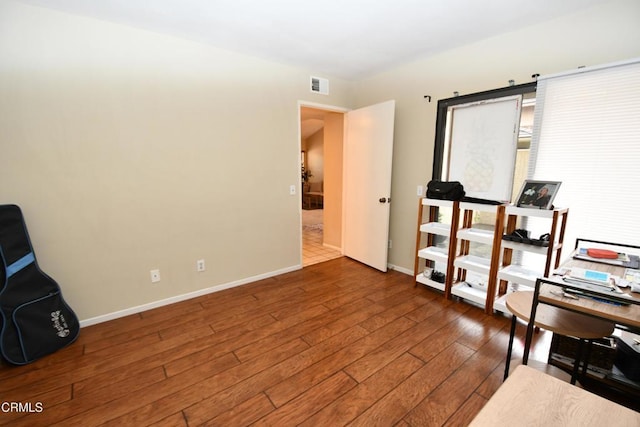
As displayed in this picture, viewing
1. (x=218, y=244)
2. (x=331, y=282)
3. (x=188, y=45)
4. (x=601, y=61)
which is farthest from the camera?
(x=331, y=282)

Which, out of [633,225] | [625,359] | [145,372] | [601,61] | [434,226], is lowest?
[145,372]

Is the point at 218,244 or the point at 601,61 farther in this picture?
the point at 218,244

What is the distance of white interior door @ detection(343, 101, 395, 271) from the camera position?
3.28 metres

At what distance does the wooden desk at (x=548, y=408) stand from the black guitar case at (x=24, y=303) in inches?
106

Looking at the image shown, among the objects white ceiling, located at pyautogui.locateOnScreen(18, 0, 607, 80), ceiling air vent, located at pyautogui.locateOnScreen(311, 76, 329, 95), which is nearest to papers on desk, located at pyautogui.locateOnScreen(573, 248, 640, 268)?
white ceiling, located at pyautogui.locateOnScreen(18, 0, 607, 80)

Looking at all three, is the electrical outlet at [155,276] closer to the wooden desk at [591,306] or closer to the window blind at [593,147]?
the wooden desk at [591,306]

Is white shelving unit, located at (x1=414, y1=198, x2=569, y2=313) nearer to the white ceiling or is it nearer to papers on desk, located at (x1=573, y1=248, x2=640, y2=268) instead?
papers on desk, located at (x1=573, y1=248, x2=640, y2=268)

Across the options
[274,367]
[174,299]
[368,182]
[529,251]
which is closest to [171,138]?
[174,299]

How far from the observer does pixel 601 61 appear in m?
1.97

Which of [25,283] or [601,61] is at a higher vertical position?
[601,61]

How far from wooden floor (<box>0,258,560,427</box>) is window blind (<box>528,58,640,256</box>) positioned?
109cm

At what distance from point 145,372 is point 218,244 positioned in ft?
4.36

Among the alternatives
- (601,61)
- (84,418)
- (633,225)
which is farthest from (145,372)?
(601,61)

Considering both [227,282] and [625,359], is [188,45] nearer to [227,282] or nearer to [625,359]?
[227,282]
